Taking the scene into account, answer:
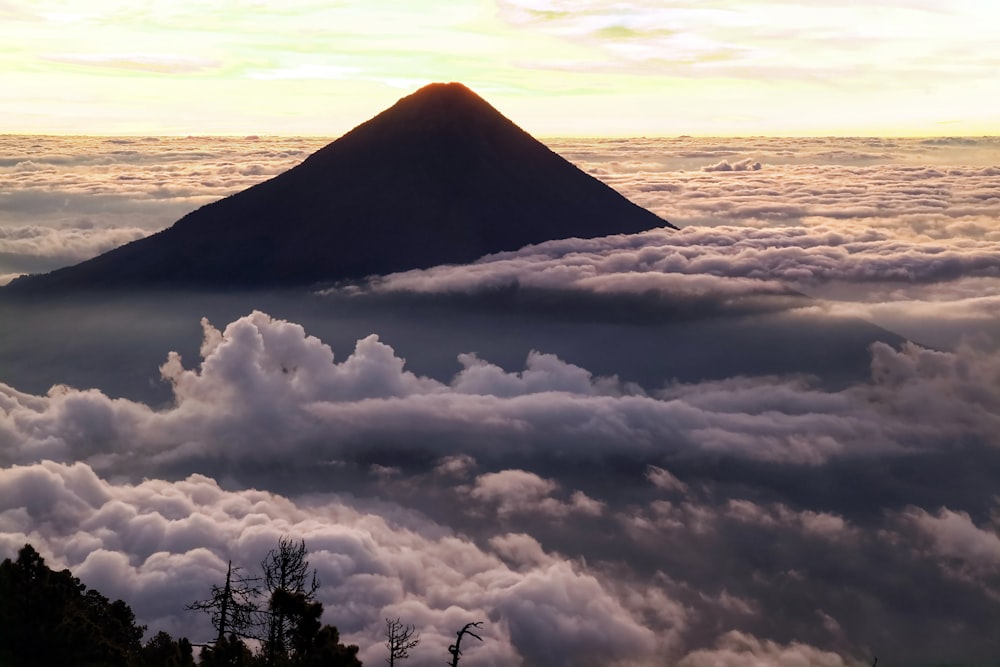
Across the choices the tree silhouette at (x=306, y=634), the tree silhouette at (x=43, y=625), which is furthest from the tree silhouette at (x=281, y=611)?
the tree silhouette at (x=43, y=625)

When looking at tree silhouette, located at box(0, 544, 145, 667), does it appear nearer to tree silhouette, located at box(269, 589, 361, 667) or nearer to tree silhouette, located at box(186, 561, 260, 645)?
tree silhouette, located at box(186, 561, 260, 645)

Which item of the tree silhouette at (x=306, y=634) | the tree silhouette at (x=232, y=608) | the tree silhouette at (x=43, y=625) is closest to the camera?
the tree silhouette at (x=306, y=634)

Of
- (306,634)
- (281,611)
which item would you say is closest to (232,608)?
(281,611)

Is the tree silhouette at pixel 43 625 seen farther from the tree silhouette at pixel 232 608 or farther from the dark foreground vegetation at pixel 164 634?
the tree silhouette at pixel 232 608

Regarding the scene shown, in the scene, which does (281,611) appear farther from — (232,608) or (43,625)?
(43,625)

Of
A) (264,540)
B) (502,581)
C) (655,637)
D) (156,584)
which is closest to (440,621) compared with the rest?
(264,540)

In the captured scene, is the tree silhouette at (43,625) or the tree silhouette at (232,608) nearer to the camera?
the tree silhouette at (232,608)

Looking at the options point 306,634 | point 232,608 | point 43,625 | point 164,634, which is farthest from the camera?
point 164,634

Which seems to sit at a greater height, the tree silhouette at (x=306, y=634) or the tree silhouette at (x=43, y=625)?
the tree silhouette at (x=306, y=634)
